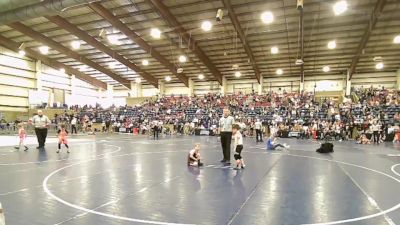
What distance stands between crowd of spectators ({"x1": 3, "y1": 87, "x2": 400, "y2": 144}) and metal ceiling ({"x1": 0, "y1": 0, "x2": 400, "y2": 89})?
4.21 m

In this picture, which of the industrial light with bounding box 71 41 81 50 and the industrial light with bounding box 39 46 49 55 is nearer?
the industrial light with bounding box 71 41 81 50

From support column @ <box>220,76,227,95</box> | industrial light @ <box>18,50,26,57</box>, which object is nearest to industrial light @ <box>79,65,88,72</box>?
industrial light @ <box>18,50,26,57</box>

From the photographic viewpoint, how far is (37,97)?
4272 cm

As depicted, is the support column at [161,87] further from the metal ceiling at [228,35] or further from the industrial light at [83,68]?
the industrial light at [83,68]

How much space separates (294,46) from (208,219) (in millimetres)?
30016

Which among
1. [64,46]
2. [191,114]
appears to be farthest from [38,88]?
[191,114]

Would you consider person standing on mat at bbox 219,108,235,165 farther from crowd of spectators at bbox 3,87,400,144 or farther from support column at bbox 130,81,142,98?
→ support column at bbox 130,81,142,98

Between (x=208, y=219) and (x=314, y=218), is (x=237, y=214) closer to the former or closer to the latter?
(x=208, y=219)

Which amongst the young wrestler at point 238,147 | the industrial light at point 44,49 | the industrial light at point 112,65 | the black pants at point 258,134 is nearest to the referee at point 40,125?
the young wrestler at point 238,147

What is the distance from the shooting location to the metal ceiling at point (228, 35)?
2523 cm

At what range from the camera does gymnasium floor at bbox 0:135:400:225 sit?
4.57 m

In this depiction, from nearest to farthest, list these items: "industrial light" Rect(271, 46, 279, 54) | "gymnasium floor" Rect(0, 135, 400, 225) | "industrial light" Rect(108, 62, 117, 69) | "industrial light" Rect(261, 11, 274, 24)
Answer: "gymnasium floor" Rect(0, 135, 400, 225)
"industrial light" Rect(261, 11, 274, 24)
"industrial light" Rect(271, 46, 279, 54)
"industrial light" Rect(108, 62, 117, 69)

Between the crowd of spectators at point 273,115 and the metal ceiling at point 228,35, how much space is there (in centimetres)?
421

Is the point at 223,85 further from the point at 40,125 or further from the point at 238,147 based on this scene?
the point at 238,147
